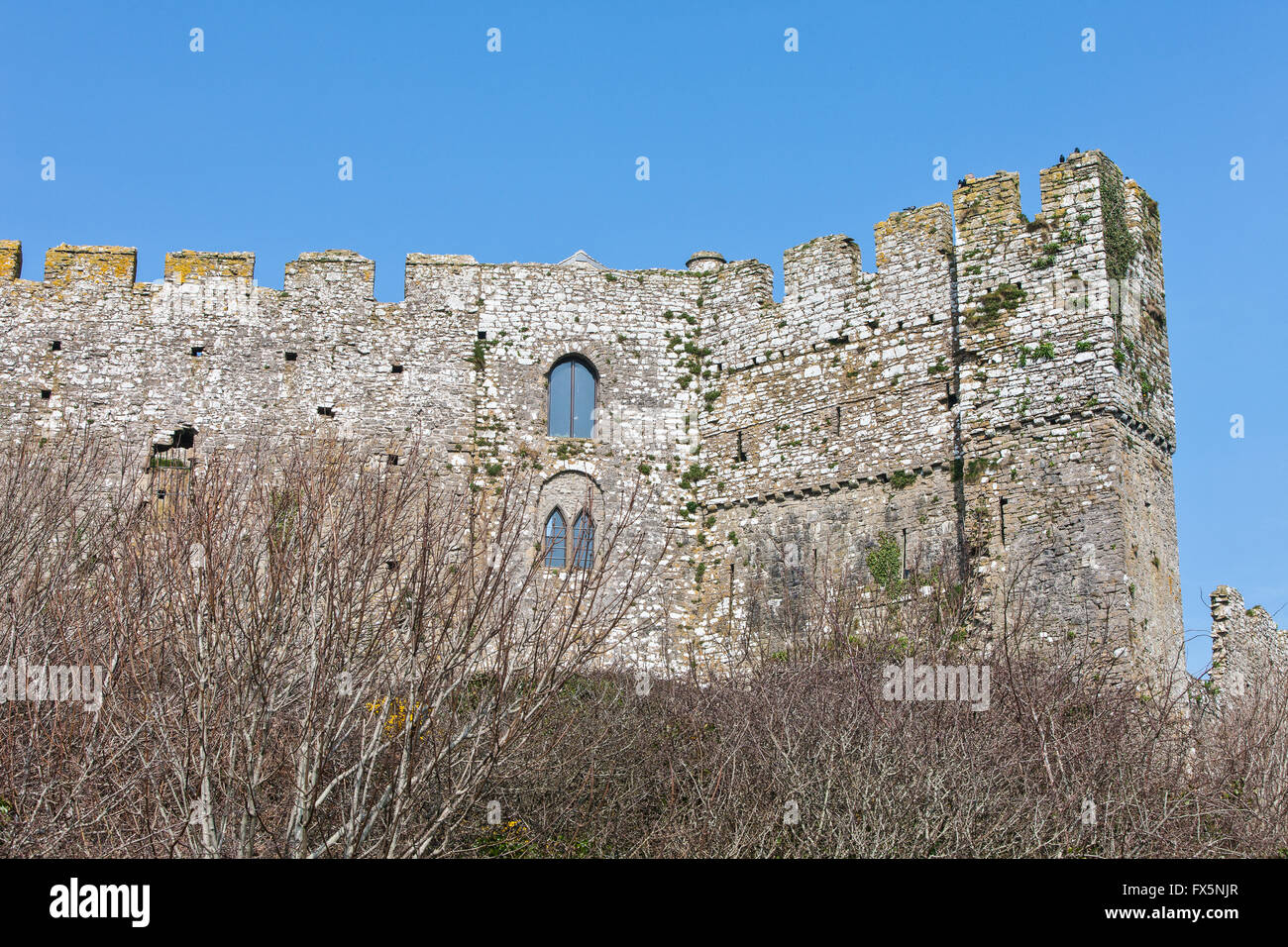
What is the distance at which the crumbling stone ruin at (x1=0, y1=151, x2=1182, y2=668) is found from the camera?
21.4 metres

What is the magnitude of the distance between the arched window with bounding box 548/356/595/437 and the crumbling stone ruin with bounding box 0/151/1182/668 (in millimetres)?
42

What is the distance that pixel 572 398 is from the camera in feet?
83.9

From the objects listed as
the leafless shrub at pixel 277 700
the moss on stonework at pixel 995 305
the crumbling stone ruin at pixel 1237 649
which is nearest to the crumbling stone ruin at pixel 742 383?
the moss on stonework at pixel 995 305

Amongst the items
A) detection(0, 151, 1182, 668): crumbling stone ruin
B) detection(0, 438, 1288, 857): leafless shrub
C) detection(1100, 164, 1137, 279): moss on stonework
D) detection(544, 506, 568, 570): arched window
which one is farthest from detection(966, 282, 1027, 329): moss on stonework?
detection(544, 506, 568, 570): arched window

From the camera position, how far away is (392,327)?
1008 inches

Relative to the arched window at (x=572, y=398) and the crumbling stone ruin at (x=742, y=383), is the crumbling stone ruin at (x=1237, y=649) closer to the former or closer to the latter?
the crumbling stone ruin at (x=742, y=383)

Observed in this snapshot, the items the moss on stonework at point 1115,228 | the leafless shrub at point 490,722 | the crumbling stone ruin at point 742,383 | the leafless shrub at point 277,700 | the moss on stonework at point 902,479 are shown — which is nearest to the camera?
the leafless shrub at point 277,700

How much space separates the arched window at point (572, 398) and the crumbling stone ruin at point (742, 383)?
1.7 inches

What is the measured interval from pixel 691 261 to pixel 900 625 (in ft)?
28.4

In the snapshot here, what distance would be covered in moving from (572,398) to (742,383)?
2944mm

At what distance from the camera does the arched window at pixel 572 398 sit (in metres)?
25.4

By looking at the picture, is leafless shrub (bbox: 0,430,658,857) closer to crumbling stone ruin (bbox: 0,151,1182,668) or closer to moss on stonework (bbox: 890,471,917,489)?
crumbling stone ruin (bbox: 0,151,1182,668)

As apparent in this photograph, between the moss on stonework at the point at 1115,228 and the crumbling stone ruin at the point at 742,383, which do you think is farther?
the moss on stonework at the point at 1115,228
